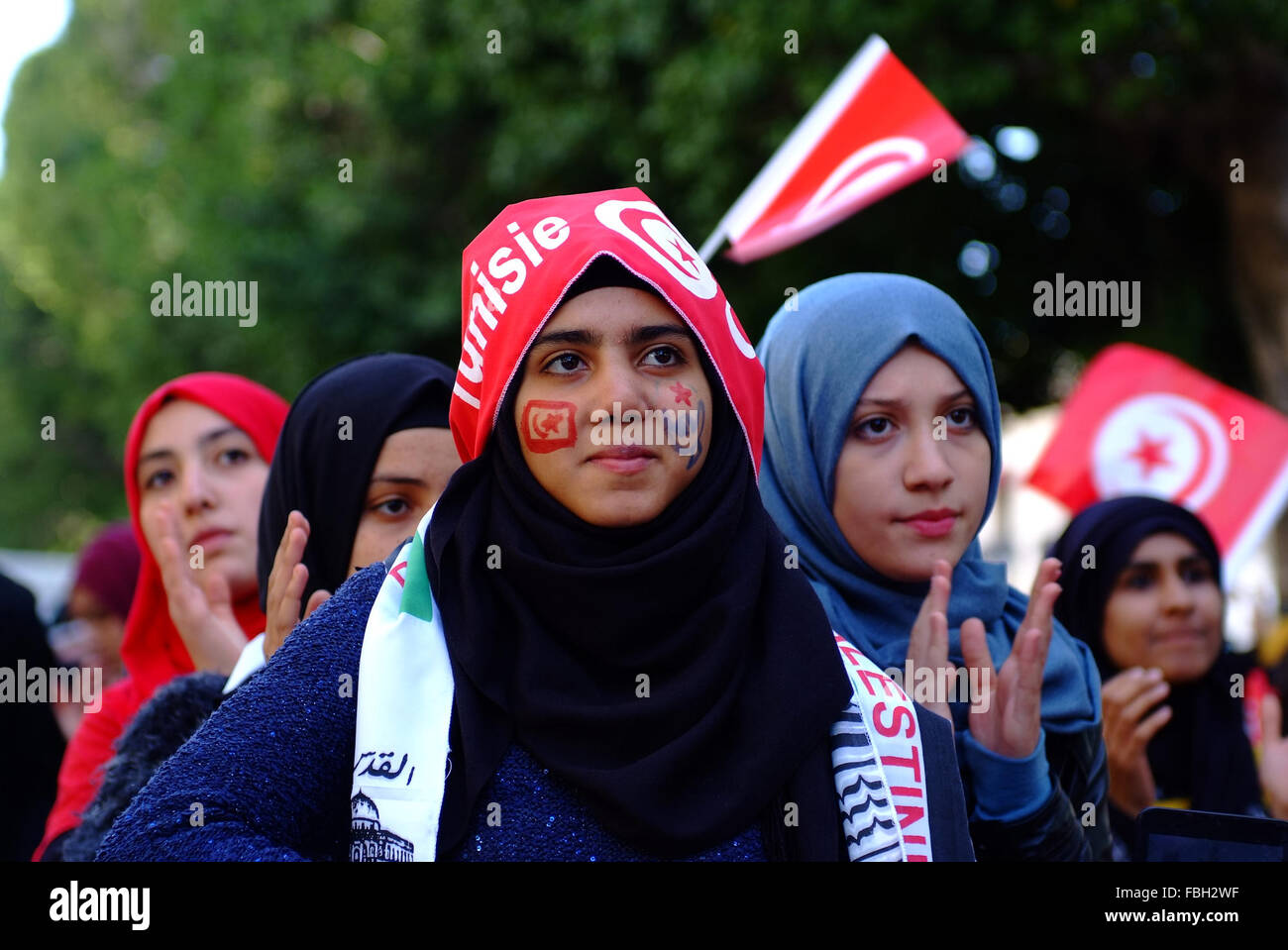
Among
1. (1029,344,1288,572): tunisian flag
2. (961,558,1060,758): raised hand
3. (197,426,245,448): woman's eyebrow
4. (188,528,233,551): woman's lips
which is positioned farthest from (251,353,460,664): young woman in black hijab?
(1029,344,1288,572): tunisian flag

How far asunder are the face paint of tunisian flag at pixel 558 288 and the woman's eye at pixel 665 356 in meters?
0.05

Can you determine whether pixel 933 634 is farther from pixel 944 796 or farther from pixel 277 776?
pixel 277 776

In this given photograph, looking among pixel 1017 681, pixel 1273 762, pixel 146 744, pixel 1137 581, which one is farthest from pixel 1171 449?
pixel 146 744

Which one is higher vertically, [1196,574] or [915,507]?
[915,507]

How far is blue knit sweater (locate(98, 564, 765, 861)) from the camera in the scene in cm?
148

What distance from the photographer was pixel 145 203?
16656 millimetres

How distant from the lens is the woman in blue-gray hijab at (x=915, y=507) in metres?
2.28

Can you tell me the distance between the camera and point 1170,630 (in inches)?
130

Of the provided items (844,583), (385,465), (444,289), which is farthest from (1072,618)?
(444,289)

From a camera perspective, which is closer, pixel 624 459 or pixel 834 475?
pixel 624 459

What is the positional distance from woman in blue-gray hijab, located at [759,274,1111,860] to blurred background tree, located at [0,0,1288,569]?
5.22 metres

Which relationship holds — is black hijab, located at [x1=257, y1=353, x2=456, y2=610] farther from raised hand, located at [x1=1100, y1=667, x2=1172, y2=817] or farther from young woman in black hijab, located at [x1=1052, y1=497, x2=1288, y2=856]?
young woman in black hijab, located at [x1=1052, y1=497, x2=1288, y2=856]

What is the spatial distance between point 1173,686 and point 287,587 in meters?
2.28

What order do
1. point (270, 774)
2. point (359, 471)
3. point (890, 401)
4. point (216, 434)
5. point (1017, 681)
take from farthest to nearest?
point (216, 434) → point (359, 471) → point (890, 401) → point (1017, 681) → point (270, 774)
